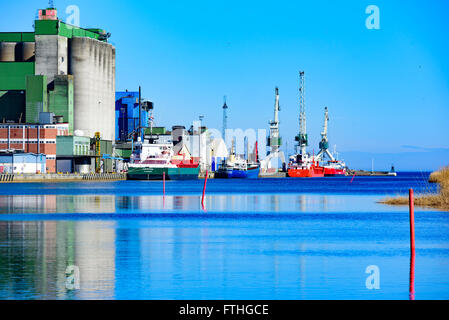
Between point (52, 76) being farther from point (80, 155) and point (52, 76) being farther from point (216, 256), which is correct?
point (216, 256)

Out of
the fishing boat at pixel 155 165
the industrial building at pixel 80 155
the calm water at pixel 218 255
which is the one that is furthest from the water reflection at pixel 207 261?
the fishing boat at pixel 155 165

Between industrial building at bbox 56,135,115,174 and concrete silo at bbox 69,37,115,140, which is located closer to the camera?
industrial building at bbox 56,135,115,174

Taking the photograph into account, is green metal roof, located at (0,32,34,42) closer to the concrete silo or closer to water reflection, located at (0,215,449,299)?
the concrete silo

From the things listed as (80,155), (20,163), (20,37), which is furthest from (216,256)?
(20,37)

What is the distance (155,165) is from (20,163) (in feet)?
94.8

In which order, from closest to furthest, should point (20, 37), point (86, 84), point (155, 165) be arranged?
1. point (155, 165)
2. point (86, 84)
3. point (20, 37)

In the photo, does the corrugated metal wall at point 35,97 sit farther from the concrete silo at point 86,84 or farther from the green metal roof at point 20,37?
the green metal roof at point 20,37

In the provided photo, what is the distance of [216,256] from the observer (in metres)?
33.0

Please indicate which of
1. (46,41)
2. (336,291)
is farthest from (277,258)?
(46,41)

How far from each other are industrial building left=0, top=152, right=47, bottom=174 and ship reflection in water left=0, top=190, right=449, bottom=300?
10330cm

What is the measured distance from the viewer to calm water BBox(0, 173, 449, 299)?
79.1ft

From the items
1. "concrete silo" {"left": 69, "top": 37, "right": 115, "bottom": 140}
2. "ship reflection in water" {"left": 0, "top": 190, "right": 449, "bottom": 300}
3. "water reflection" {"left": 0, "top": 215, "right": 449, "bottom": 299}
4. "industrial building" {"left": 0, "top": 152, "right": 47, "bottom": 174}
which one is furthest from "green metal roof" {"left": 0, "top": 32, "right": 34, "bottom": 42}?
"water reflection" {"left": 0, "top": 215, "right": 449, "bottom": 299}

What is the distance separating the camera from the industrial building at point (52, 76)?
180625mm
